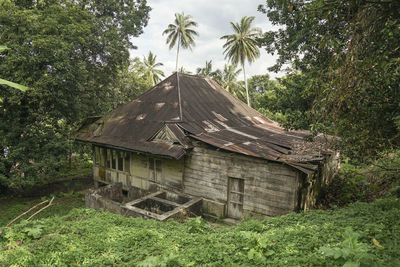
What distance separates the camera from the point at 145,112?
46.8 ft

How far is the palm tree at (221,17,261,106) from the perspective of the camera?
32.7 meters

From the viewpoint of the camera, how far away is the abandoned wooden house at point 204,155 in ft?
31.6

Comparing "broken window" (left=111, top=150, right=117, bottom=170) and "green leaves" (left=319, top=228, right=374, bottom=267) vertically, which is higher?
"green leaves" (left=319, top=228, right=374, bottom=267)

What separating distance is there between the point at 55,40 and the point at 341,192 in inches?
647

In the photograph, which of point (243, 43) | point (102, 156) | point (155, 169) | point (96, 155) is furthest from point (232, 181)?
point (243, 43)

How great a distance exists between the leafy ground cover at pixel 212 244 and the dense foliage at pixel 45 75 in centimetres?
712

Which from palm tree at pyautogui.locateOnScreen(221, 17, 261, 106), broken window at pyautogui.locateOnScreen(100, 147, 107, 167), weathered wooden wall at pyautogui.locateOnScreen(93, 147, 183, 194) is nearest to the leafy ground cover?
weathered wooden wall at pyautogui.locateOnScreen(93, 147, 183, 194)

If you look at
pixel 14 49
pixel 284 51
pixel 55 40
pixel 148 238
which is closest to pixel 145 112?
pixel 55 40

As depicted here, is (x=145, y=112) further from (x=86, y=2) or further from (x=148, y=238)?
(x=148, y=238)

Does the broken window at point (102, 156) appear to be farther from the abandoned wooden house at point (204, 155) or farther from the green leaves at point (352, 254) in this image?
the green leaves at point (352, 254)

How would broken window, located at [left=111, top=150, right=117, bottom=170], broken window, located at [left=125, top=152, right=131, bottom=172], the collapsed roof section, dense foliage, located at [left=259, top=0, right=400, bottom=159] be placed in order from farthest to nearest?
broken window, located at [left=111, top=150, right=117, bottom=170] < broken window, located at [left=125, top=152, right=131, bottom=172] < the collapsed roof section < dense foliage, located at [left=259, top=0, right=400, bottom=159]

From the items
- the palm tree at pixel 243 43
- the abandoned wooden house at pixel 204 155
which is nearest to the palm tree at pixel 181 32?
the palm tree at pixel 243 43

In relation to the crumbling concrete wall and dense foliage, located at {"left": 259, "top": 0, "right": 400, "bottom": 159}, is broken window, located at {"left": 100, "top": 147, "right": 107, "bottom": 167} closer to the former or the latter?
the crumbling concrete wall

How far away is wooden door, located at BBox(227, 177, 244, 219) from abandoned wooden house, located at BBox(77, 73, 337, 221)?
42 mm
